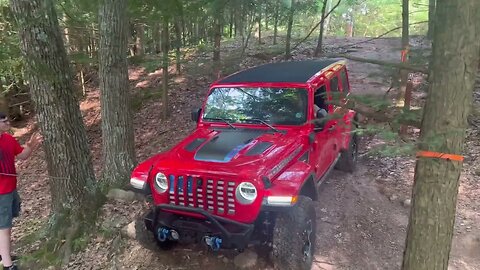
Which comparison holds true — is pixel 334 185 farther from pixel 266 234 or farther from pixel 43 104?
pixel 43 104

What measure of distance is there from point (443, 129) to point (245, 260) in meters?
2.48

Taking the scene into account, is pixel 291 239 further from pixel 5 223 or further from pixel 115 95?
pixel 115 95

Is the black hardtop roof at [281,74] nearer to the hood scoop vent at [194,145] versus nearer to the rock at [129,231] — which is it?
the hood scoop vent at [194,145]

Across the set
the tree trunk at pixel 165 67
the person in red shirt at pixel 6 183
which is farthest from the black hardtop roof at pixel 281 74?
the tree trunk at pixel 165 67

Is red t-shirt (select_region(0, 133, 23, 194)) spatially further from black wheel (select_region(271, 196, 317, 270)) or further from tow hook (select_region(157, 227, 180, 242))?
black wheel (select_region(271, 196, 317, 270))

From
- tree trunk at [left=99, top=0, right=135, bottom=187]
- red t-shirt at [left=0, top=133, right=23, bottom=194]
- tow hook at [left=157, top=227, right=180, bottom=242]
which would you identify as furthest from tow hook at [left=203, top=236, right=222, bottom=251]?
tree trunk at [left=99, top=0, right=135, bottom=187]

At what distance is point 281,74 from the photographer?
18.3 ft

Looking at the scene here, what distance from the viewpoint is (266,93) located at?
5172 mm

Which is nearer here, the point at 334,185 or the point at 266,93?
the point at 266,93

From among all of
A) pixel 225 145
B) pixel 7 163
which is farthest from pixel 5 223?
pixel 225 145

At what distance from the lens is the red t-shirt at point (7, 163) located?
4840mm

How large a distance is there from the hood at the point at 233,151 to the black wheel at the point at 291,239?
53cm

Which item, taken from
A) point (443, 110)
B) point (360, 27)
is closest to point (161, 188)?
point (443, 110)

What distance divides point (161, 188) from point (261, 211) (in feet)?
3.54
